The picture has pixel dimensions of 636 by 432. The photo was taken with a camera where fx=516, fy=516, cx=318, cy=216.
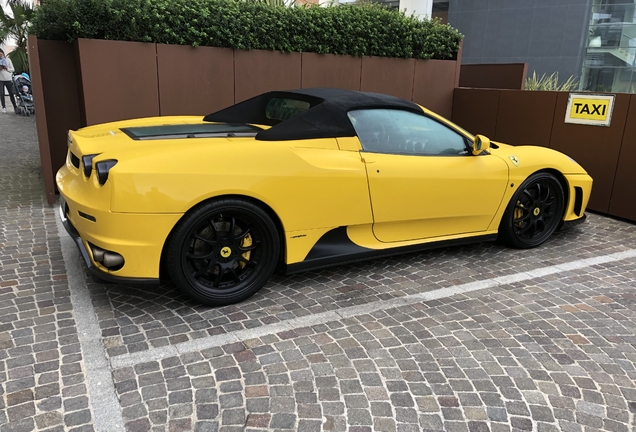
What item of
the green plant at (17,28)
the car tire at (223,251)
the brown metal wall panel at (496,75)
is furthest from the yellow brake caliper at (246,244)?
the green plant at (17,28)

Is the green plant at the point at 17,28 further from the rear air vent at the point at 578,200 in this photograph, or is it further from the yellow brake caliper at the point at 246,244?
the rear air vent at the point at 578,200

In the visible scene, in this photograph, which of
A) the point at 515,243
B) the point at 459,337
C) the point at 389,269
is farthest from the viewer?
the point at 515,243

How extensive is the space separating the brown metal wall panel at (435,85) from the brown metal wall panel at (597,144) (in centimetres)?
221

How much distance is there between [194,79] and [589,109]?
199 inches

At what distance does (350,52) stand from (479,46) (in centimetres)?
1852

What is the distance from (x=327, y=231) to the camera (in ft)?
12.7

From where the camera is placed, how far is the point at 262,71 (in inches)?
279

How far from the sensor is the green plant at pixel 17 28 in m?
16.4

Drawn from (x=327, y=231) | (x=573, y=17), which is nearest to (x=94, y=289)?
(x=327, y=231)

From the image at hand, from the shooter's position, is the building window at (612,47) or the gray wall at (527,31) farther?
the gray wall at (527,31)

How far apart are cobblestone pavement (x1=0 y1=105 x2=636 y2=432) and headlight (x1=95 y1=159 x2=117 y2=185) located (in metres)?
0.94

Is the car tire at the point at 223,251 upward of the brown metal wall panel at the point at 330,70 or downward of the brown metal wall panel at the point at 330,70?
downward

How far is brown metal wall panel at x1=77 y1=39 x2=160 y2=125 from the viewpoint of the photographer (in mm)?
5977

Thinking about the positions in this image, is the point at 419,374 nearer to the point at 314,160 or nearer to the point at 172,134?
the point at 314,160
